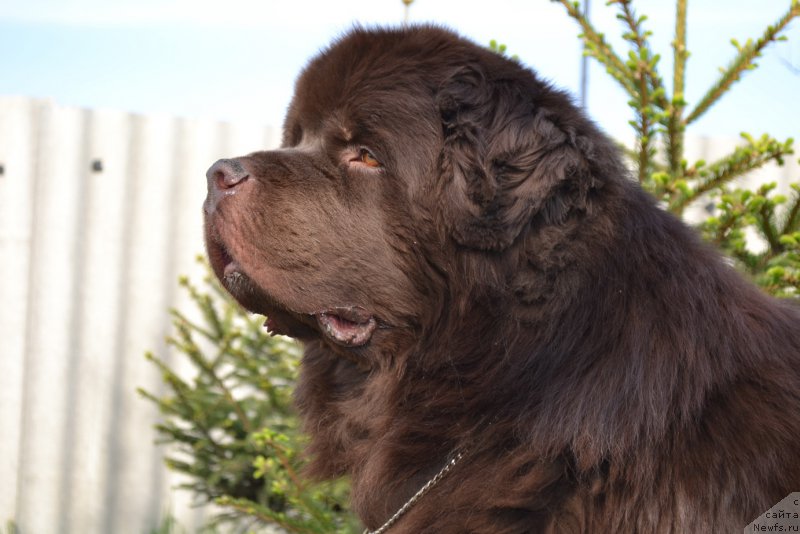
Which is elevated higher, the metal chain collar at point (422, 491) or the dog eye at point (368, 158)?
the dog eye at point (368, 158)

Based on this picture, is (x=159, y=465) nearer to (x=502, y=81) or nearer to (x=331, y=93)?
(x=331, y=93)

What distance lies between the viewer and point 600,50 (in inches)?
148

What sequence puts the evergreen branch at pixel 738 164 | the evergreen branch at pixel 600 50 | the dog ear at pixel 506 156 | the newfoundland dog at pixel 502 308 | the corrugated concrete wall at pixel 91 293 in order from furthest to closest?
1. the corrugated concrete wall at pixel 91 293
2. the evergreen branch at pixel 600 50
3. the evergreen branch at pixel 738 164
4. the dog ear at pixel 506 156
5. the newfoundland dog at pixel 502 308

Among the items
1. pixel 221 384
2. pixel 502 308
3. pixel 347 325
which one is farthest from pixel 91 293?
pixel 502 308

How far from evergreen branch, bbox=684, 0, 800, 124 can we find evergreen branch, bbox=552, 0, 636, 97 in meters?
0.31

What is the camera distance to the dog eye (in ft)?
8.52

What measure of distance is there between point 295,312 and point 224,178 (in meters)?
0.45

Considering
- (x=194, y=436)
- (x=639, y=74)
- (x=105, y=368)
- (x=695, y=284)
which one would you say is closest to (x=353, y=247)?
(x=695, y=284)

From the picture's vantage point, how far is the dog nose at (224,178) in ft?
8.42

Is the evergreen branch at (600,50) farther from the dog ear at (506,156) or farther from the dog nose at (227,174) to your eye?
the dog nose at (227,174)

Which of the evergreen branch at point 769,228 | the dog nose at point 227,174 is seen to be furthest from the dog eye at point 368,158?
the evergreen branch at point 769,228

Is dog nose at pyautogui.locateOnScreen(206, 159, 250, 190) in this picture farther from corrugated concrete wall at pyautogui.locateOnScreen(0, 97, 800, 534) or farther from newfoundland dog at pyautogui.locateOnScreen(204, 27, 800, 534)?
corrugated concrete wall at pyautogui.locateOnScreen(0, 97, 800, 534)

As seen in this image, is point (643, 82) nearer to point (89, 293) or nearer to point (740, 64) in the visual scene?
point (740, 64)

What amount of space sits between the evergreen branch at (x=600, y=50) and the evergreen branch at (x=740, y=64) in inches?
12.2
